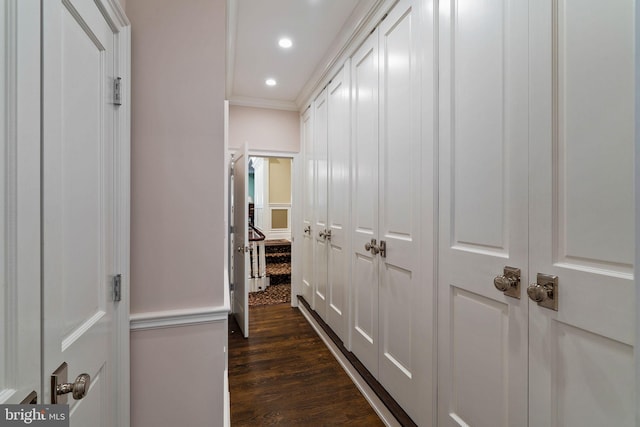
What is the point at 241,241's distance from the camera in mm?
3127

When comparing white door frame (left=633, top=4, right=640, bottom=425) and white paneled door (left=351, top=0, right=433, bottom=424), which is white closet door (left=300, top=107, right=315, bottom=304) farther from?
white door frame (left=633, top=4, right=640, bottom=425)

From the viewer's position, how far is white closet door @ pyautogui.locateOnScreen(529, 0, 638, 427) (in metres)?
0.75

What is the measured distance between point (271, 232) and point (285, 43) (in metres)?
4.62

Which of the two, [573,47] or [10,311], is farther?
[573,47]

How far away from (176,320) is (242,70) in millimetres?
2568

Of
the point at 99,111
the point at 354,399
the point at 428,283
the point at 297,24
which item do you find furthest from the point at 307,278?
the point at 99,111

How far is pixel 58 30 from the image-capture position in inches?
27.0

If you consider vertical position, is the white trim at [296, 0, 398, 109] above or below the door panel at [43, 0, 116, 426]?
above

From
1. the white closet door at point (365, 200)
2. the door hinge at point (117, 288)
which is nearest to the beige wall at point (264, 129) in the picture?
the white closet door at point (365, 200)

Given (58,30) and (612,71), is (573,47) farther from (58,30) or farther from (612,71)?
(58,30)

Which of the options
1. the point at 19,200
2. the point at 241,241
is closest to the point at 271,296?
the point at 241,241

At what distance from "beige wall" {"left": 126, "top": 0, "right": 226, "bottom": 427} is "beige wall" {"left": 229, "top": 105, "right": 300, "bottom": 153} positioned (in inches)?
94.2

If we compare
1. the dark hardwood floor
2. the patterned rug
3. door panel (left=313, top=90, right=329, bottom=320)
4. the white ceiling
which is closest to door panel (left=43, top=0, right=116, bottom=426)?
the dark hardwood floor

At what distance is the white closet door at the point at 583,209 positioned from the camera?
2.48ft
